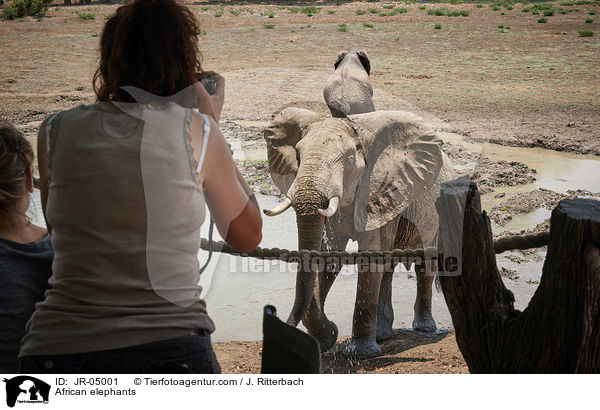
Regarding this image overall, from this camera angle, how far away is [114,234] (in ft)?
3.03

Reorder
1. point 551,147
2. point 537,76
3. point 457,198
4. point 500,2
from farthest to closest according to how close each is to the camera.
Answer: point 500,2 < point 537,76 < point 551,147 < point 457,198

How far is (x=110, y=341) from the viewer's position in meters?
0.90

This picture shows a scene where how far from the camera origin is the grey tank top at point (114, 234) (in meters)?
0.91

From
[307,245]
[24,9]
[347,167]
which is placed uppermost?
[24,9]

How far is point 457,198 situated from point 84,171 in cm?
84

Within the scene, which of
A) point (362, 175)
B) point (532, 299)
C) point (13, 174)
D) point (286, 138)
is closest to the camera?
point (13, 174)

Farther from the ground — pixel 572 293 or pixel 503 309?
pixel 572 293

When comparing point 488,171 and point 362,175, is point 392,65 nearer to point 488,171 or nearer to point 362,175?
point 488,171

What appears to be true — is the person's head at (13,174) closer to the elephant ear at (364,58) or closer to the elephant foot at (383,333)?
the elephant foot at (383,333)

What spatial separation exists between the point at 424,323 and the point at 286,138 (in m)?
1.20

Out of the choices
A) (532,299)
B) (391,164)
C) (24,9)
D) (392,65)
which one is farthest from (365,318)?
(24,9)

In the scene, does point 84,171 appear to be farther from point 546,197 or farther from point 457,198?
point 546,197

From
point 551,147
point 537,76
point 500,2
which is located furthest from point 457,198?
point 500,2
